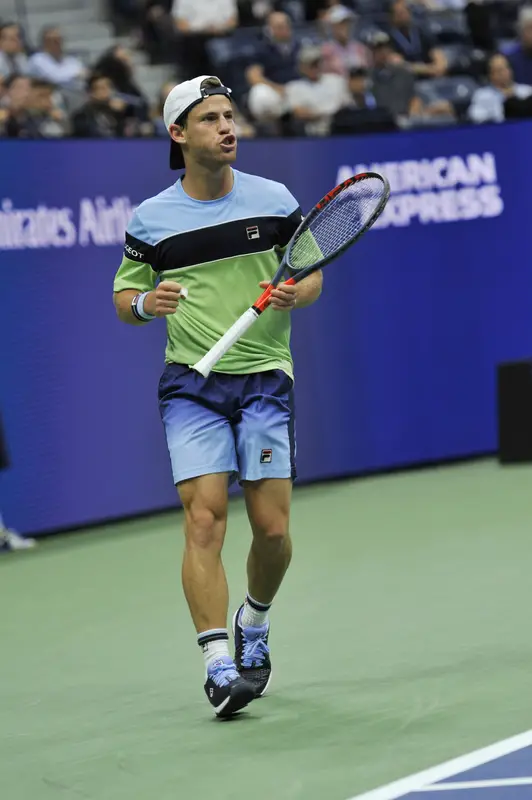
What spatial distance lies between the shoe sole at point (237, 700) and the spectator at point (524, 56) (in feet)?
39.5

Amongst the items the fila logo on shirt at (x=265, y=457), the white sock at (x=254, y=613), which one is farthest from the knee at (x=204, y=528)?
the white sock at (x=254, y=613)

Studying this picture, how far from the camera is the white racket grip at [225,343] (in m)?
5.69

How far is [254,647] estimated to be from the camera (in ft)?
20.2

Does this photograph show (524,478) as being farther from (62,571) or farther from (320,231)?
(320,231)

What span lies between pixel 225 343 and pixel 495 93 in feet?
36.6

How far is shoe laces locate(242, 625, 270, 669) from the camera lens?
614 centimetres

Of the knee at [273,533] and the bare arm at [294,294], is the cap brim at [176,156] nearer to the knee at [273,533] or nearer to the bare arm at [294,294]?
the bare arm at [294,294]

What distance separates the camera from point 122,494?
10.8 metres

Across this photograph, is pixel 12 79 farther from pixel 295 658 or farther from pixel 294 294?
pixel 294 294

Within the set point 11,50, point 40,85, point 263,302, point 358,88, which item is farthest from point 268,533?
point 358,88

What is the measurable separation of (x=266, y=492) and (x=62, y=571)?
3.64 metres

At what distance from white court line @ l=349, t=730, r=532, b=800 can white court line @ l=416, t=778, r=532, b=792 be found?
0.10 feet

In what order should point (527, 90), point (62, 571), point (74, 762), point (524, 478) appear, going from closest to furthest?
point (74, 762)
point (62, 571)
point (524, 478)
point (527, 90)

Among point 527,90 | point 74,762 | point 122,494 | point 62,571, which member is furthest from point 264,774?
point 527,90
